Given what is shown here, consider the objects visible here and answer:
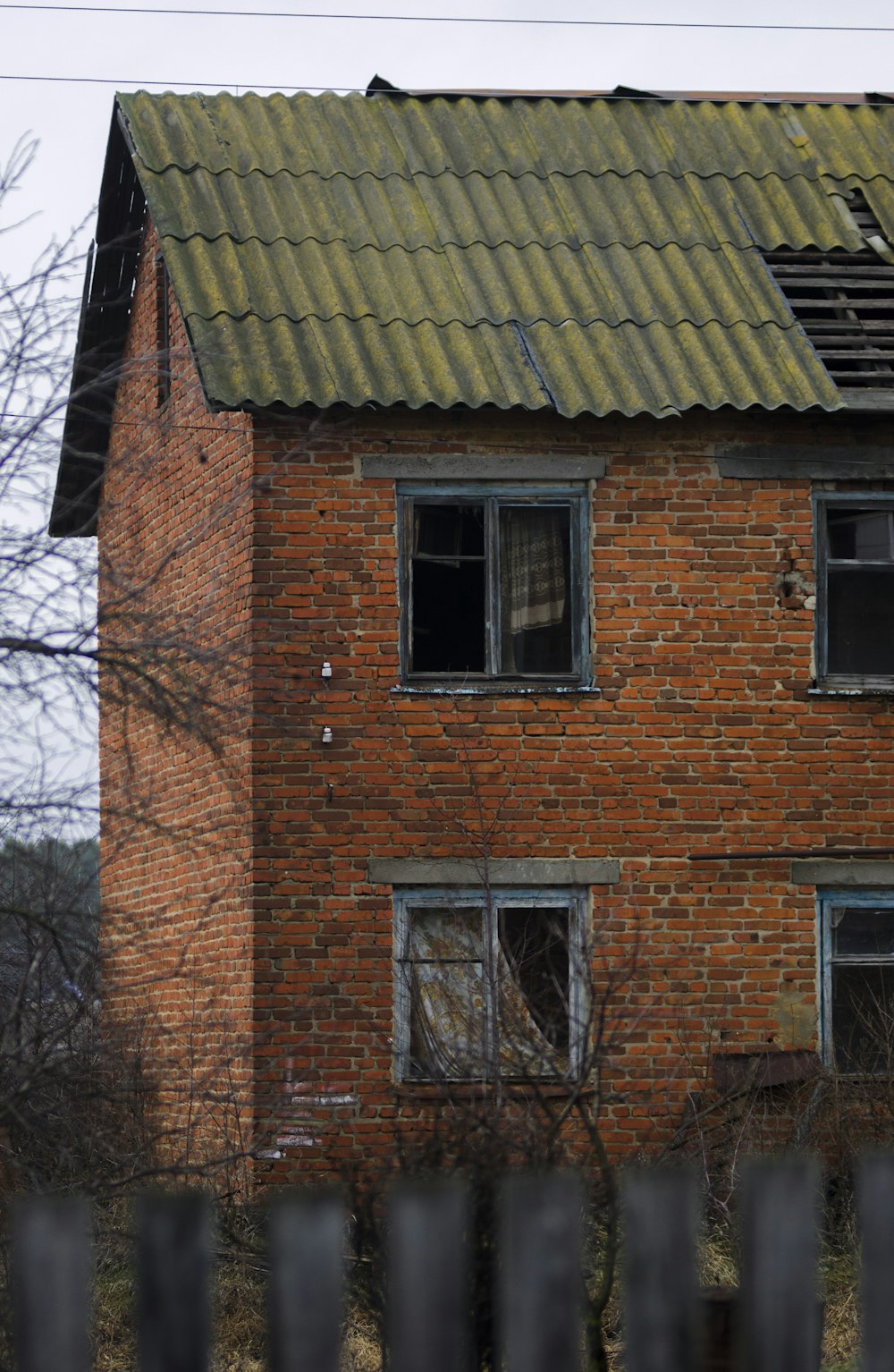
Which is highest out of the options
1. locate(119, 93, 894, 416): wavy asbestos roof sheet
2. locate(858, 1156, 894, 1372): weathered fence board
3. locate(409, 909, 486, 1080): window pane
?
locate(119, 93, 894, 416): wavy asbestos roof sheet

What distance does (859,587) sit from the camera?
12.8m

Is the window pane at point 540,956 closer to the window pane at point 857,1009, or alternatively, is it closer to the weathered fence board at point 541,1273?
the window pane at point 857,1009

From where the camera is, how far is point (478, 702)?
12.2 meters

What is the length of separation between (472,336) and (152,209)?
2651 millimetres

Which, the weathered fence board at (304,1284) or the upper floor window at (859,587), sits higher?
the upper floor window at (859,587)

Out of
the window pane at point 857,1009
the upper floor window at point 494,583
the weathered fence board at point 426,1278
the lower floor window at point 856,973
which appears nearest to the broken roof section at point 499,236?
the upper floor window at point 494,583

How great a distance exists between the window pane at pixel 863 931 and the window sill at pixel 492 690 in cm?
230

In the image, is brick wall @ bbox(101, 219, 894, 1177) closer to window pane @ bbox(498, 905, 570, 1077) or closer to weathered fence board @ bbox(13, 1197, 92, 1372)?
window pane @ bbox(498, 905, 570, 1077)

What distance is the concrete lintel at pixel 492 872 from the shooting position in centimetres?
1195

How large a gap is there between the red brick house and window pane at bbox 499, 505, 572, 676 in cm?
2

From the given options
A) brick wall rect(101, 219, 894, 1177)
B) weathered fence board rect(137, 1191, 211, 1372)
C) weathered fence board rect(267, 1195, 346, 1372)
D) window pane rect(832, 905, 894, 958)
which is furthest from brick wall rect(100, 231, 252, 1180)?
weathered fence board rect(267, 1195, 346, 1372)

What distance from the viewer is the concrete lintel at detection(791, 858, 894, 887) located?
12266 mm

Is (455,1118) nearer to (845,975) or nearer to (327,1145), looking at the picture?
(327,1145)

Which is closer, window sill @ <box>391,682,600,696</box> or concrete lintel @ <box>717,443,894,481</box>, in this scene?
window sill @ <box>391,682,600,696</box>
